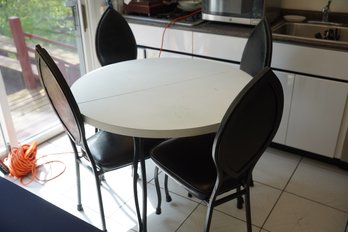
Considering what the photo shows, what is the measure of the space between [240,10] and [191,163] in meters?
1.36

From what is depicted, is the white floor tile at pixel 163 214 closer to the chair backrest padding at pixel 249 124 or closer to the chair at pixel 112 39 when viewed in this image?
the chair backrest padding at pixel 249 124

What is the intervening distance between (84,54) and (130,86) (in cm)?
143

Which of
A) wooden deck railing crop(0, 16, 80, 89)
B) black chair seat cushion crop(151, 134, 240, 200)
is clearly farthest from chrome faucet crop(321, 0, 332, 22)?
wooden deck railing crop(0, 16, 80, 89)

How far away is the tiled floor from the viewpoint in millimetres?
1973

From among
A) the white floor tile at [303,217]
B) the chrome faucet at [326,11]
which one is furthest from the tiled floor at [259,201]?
the chrome faucet at [326,11]

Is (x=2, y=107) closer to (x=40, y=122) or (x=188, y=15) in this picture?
(x=40, y=122)

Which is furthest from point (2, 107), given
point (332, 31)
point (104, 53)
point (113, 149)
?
point (332, 31)

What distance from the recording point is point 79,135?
1.63 m

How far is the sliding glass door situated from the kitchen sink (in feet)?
5.43

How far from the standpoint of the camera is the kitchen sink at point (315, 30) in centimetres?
245

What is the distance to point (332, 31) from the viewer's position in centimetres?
A: 247

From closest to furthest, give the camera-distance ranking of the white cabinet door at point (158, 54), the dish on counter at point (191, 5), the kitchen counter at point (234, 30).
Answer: the kitchen counter at point (234, 30) → the white cabinet door at point (158, 54) → the dish on counter at point (191, 5)

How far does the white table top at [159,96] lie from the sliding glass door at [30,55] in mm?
915

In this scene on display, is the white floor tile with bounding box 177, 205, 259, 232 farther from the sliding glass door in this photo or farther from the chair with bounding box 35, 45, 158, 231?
the sliding glass door
